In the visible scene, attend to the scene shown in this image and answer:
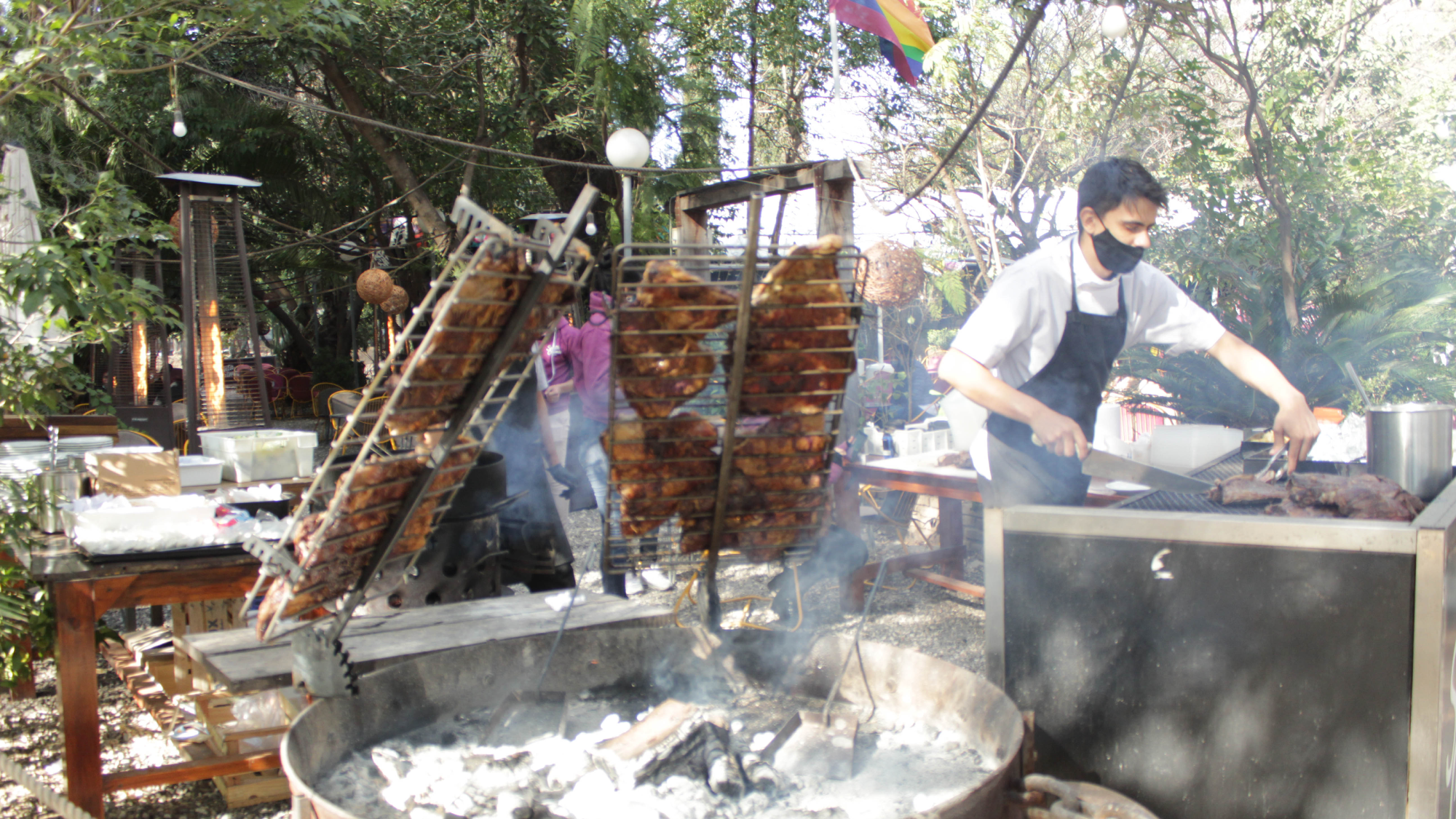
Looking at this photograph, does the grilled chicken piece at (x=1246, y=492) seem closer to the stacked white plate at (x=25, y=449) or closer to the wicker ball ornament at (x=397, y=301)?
the stacked white plate at (x=25, y=449)

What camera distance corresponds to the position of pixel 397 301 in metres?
15.5

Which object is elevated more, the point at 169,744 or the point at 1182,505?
the point at 1182,505

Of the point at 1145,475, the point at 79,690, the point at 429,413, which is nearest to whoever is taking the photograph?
the point at 429,413

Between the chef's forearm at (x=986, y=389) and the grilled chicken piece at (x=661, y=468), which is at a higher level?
the chef's forearm at (x=986, y=389)

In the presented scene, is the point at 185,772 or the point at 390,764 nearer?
the point at 390,764

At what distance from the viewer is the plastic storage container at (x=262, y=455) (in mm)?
4938

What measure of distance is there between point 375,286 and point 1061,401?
12.7 meters

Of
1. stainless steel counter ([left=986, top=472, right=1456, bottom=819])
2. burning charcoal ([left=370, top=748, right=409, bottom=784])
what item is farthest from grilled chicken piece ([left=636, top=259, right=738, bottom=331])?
burning charcoal ([left=370, top=748, right=409, bottom=784])

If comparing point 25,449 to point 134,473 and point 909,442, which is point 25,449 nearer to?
point 134,473

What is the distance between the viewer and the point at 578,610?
3.20 metres

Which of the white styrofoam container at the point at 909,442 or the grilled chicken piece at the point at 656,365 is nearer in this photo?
the grilled chicken piece at the point at 656,365

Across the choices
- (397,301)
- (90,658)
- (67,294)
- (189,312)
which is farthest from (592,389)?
(397,301)

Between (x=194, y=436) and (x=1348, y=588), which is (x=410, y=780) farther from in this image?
(x=194, y=436)

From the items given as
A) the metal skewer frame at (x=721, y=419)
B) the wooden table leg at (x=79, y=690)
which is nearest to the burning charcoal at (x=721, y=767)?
the metal skewer frame at (x=721, y=419)
